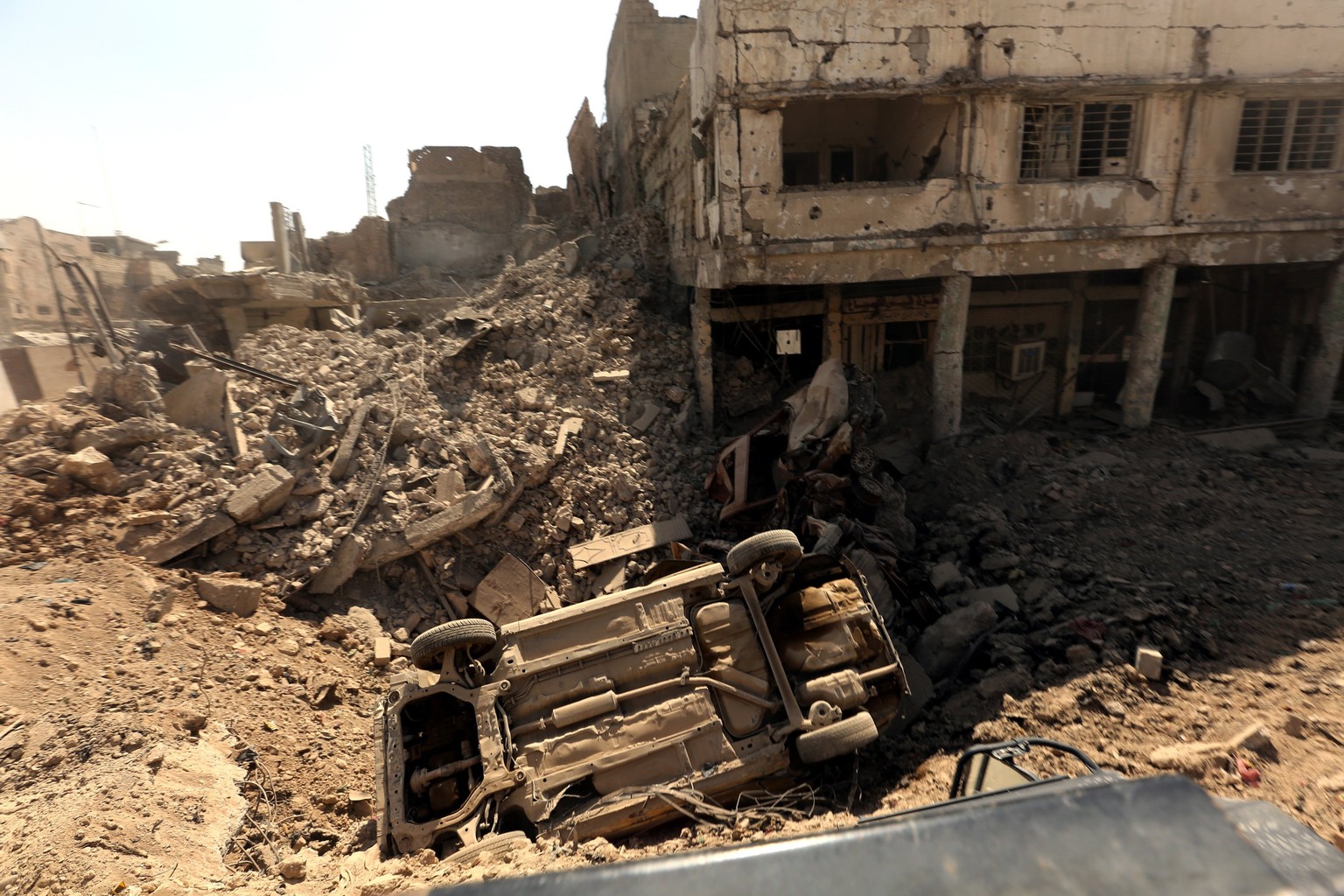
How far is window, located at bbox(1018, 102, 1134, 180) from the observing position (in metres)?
10.2

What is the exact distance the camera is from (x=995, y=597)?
7.16 m

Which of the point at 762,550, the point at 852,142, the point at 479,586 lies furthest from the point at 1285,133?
the point at 479,586

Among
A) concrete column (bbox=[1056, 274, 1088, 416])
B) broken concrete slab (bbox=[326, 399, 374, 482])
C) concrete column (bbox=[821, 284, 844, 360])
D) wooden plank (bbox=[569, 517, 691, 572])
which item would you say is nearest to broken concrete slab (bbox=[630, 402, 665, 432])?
wooden plank (bbox=[569, 517, 691, 572])

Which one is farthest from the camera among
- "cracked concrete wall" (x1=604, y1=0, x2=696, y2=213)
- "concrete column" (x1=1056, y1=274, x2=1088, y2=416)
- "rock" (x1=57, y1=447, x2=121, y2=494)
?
"cracked concrete wall" (x1=604, y1=0, x2=696, y2=213)

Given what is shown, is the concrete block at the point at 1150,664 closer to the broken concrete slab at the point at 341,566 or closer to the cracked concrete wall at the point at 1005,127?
the cracked concrete wall at the point at 1005,127

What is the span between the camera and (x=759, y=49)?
9242 millimetres

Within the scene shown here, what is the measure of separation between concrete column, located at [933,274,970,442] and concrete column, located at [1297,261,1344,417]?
6.05 meters

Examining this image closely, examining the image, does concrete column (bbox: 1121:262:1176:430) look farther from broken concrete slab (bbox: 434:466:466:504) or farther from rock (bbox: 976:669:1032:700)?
broken concrete slab (bbox: 434:466:466:504)

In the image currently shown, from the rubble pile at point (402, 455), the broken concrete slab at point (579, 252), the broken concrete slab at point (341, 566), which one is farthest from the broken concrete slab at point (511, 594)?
the broken concrete slab at point (579, 252)

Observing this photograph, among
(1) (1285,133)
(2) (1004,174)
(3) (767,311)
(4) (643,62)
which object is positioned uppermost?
(4) (643,62)

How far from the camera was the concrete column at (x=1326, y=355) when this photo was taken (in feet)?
36.6

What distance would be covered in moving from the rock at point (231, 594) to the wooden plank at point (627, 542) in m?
3.57

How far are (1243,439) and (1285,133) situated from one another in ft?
15.4

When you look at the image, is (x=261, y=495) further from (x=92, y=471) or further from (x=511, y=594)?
(x=511, y=594)
